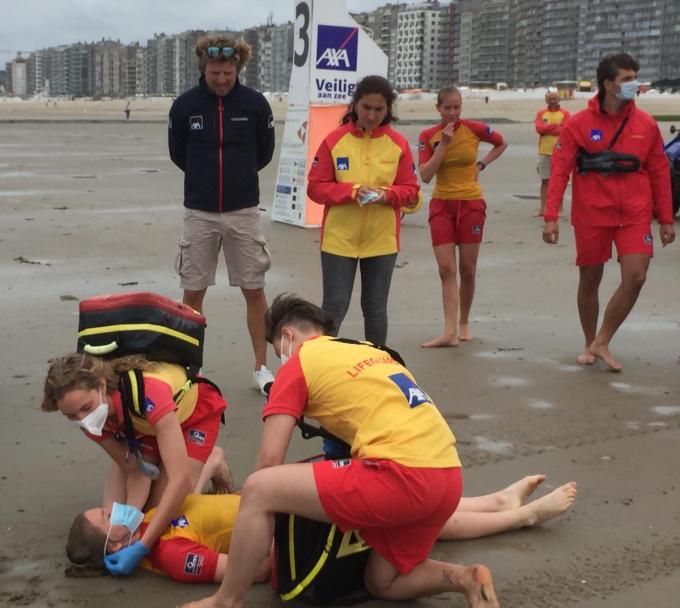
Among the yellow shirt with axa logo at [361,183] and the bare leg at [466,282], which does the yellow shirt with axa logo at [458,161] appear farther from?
the yellow shirt with axa logo at [361,183]

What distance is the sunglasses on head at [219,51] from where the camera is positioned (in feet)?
18.4

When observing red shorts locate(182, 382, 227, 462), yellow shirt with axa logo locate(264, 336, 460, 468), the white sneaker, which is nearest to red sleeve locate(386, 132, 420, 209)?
the white sneaker

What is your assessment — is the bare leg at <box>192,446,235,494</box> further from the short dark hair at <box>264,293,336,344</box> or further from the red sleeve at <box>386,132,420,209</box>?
the red sleeve at <box>386,132,420,209</box>

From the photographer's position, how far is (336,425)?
10.9 feet

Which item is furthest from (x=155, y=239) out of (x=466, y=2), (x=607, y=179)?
(x=466, y=2)

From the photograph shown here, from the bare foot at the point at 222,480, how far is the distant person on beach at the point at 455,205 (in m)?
2.82

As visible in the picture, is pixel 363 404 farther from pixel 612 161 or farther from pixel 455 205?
pixel 455 205

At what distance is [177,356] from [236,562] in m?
0.97

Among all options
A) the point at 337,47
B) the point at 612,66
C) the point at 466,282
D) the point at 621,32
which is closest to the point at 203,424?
the point at 466,282

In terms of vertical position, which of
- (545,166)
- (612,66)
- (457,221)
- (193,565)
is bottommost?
(193,565)

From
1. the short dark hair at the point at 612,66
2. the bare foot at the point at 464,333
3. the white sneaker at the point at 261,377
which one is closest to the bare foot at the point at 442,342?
the bare foot at the point at 464,333

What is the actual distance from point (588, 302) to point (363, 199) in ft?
5.71

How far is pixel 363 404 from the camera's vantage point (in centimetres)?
324

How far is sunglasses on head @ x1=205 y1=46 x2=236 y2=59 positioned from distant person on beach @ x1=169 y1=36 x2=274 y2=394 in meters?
0.12
